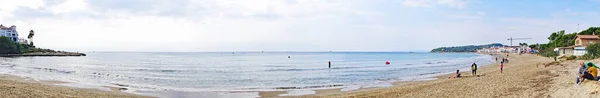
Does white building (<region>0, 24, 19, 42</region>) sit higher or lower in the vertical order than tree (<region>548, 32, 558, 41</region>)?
higher

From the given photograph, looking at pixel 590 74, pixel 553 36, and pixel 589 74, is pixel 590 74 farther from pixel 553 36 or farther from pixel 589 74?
pixel 553 36

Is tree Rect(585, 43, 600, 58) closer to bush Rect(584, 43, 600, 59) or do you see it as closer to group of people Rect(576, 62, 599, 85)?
bush Rect(584, 43, 600, 59)

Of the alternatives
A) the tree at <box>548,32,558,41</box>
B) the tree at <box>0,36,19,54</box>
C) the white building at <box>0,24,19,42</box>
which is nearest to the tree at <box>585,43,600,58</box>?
the tree at <box>548,32,558,41</box>

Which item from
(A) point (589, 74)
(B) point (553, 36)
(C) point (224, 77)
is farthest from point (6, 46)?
(B) point (553, 36)

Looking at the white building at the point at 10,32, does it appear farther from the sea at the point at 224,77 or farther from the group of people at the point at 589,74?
the group of people at the point at 589,74

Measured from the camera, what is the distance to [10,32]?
127562mm

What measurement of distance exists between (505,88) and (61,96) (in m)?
18.2

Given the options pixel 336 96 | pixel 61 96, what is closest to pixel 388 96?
pixel 336 96

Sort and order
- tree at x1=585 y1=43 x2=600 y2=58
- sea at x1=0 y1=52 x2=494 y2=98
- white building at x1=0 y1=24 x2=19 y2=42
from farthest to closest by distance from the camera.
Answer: white building at x1=0 y1=24 x2=19 y2=42
tree at x1=585 y1=43 x2=600 y2=58
sea at x1=0 y1=52 x2=494 y2=98

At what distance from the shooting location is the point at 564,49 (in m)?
65.3

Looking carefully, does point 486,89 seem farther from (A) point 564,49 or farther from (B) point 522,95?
(A) point 564,49

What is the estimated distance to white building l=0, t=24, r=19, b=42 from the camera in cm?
12231

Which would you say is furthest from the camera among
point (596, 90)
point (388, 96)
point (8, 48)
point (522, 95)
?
point (8, 48)

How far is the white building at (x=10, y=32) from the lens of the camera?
122312mm
